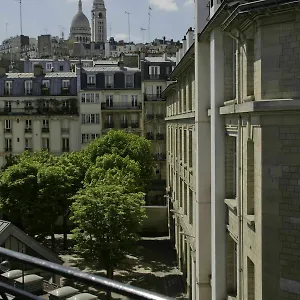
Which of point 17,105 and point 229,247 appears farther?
point 17,105

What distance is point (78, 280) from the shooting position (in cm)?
451

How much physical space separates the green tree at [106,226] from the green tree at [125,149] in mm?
15150

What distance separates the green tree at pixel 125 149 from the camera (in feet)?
149

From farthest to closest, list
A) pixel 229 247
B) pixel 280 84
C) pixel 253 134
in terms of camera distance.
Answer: pixel 229 247 → pixel 253 134 → pixel 280 84

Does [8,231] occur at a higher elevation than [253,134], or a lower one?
lower

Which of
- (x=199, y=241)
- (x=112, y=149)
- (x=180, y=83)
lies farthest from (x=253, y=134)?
(x=112, y=149)

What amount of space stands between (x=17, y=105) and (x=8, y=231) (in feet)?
124

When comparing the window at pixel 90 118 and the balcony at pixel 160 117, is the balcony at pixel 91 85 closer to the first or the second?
the window at pixel 90 118

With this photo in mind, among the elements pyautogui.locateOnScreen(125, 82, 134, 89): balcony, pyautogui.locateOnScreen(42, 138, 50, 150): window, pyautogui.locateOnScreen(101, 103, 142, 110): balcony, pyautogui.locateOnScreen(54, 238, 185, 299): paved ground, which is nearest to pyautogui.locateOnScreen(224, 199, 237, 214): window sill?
pyautogui.locateOnScreen(54, 238, 185, 299): paved ground

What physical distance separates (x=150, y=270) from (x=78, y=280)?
31192 millimetres

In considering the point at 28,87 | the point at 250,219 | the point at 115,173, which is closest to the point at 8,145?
the point at 28,87

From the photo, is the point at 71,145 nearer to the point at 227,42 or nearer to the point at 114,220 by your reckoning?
the point at 114,220

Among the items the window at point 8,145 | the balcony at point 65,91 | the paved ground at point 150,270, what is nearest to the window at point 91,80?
the balcony at point 65,91

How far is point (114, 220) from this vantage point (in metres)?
28.0
